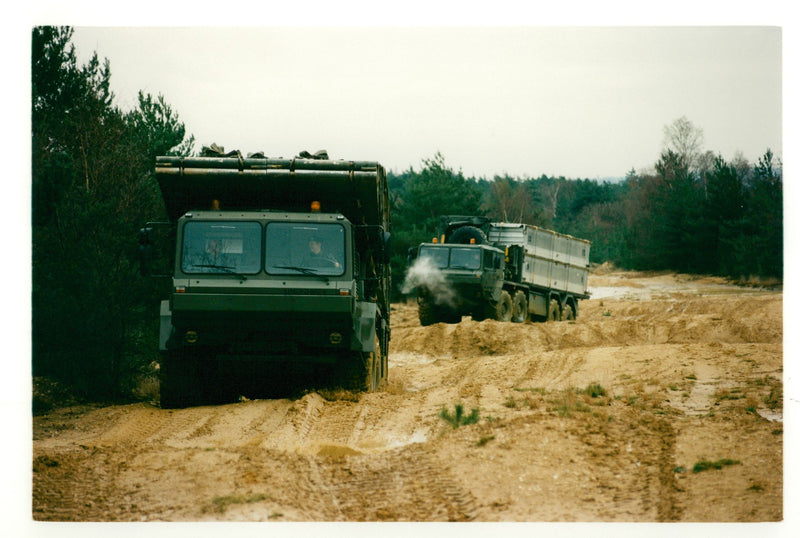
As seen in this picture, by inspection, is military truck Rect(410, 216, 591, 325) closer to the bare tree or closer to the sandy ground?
the bare tree

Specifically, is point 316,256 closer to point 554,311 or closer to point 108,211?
point 108,211

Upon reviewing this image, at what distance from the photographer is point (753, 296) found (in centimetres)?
1616

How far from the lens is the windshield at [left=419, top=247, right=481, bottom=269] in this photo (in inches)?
907

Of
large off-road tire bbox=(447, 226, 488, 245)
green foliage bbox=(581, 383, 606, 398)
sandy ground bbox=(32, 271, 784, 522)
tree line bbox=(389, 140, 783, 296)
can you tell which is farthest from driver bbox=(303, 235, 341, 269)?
large off-road tire bbox=(447, 226, 488, 245)

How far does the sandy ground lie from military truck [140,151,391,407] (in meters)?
0.64

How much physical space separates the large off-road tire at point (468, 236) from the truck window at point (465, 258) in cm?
118

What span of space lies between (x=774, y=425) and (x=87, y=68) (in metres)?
8.85

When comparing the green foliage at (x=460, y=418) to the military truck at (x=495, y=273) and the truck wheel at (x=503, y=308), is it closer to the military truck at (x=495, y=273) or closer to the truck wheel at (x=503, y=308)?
the military truck at (x=495, y=273)

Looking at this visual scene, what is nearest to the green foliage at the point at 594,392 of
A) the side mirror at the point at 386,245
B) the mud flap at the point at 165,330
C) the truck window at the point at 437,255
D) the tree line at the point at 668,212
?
the tree line at the point at 668,212

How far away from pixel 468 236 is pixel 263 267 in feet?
50.5

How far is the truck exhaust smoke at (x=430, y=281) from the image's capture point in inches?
910

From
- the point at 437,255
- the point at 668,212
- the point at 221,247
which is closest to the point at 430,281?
the point at 437,255
